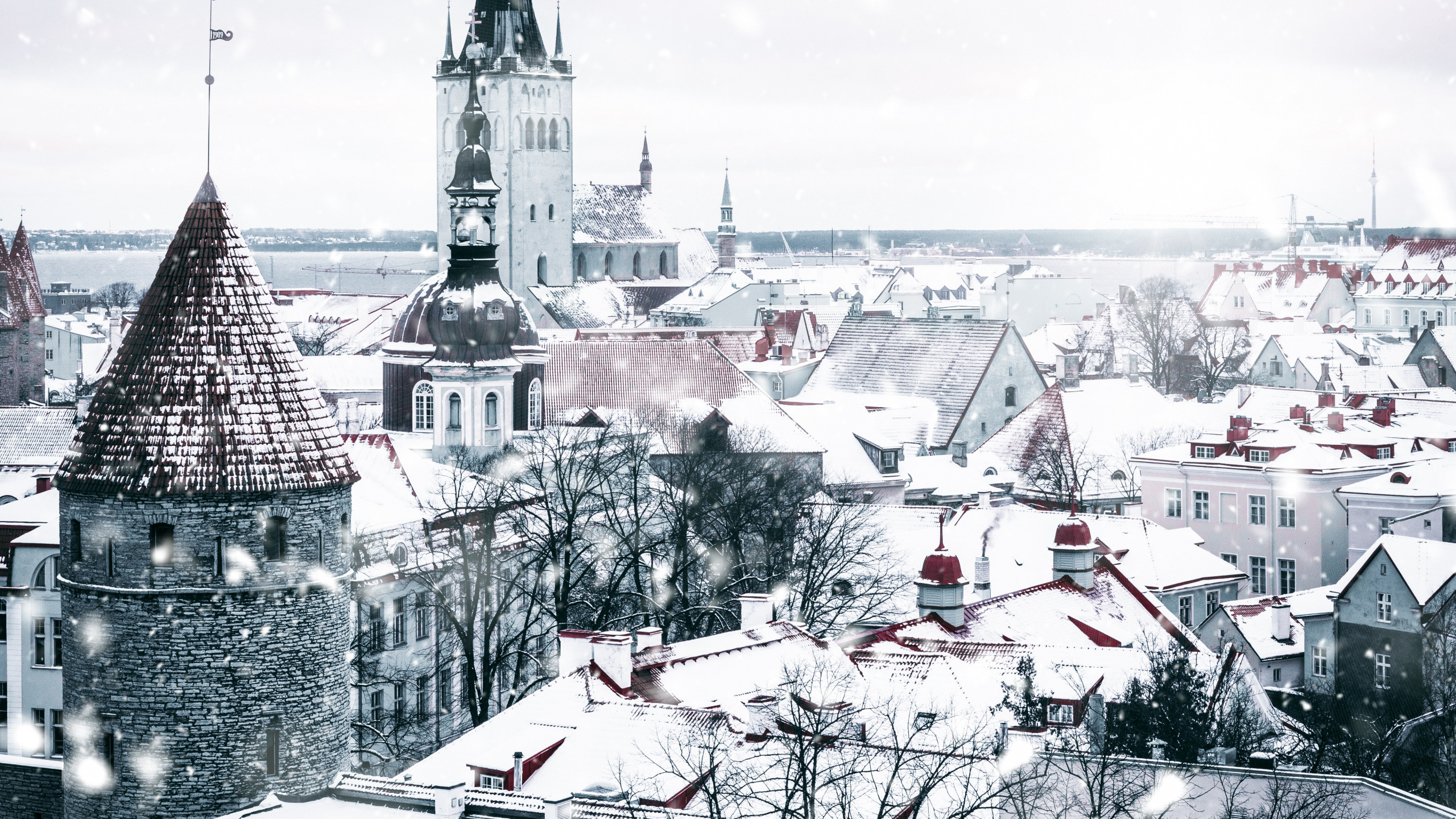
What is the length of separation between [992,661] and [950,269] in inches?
5462

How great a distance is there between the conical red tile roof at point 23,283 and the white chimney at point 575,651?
68786mm

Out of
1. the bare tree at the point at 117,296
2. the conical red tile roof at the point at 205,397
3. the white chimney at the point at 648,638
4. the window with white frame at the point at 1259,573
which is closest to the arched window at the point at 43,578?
the white chimney at the point at 648,638

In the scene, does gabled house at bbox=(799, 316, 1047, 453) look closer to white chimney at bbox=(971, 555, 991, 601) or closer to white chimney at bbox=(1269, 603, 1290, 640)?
white chimney at bbox=(1269, 603, 1290, 640)

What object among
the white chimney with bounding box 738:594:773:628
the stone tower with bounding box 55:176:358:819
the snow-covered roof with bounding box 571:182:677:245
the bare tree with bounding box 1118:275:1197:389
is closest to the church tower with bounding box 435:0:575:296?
the snow-covered roof with bounding box 571:182:677:245

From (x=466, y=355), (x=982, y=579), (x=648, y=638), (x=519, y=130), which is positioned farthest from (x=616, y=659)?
(x=519, y=130)

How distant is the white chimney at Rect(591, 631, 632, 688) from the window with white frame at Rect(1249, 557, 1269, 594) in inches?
1268

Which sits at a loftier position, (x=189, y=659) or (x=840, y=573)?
(x=189, y=659)

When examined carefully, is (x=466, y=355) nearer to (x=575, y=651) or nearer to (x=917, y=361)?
(x=575, y=651)

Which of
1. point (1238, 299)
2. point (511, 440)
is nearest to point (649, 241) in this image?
point (1238, 299)

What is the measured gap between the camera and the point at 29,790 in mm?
26219

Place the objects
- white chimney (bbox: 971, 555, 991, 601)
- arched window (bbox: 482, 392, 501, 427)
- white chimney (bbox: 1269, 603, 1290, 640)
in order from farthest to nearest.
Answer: arched window (bbox: 482, 392, 501, 427)
white chimney (bbox: 1269, 603, 1290, 640)
white chimney (bbox: 971, 555, 991, 601)

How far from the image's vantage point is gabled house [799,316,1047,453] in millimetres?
69562

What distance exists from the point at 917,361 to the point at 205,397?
4977 centimetres

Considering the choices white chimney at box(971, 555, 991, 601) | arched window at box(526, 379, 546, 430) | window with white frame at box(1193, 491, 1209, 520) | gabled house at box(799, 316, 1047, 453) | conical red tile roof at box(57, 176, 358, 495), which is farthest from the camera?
gabled house at box(799, 316, 1047, 453)
